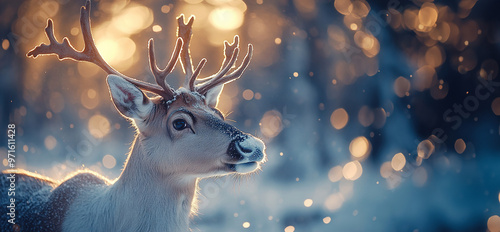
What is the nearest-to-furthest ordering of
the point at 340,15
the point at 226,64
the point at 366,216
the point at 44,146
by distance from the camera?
the point at 226,64, the point at 366,216, the point at 44,146, the point at 340,15

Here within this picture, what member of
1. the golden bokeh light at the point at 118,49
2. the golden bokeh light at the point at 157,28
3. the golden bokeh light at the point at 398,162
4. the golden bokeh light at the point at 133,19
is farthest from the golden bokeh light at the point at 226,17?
the golden bokeh light at the point at 398,162

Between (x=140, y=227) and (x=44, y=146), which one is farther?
(x=44, y=146)

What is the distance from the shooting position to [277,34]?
35.4ft

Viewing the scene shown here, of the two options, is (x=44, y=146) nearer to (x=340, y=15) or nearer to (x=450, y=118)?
(x=340, y=15)

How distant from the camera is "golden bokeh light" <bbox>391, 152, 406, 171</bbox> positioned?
9.15 metres

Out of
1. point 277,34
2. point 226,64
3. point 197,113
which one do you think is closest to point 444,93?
point 277,34

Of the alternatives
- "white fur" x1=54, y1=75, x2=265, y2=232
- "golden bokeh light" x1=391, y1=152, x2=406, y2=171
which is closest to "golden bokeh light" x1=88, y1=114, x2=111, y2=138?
"golden bokeh light" x1=391, y1=152, x2=406, y2=171

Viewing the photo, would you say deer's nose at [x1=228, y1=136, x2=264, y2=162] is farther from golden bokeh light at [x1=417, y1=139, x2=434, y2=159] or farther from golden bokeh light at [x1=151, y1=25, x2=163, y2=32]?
golden bokeh light at [x1=151, y1=25, x2=163, y2=32]

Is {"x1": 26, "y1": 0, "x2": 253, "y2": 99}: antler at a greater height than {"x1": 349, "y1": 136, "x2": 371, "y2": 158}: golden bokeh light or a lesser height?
greater

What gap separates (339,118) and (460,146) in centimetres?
258

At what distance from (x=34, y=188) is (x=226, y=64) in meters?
1.61

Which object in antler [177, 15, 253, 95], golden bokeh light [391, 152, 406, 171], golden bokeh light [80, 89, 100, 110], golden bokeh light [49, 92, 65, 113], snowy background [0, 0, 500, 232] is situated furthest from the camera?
golden bokeh light [80, 89, 100, 110]

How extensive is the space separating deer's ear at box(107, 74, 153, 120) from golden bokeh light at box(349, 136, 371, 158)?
738cm

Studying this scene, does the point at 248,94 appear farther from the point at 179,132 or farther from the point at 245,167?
the point at 245,167
